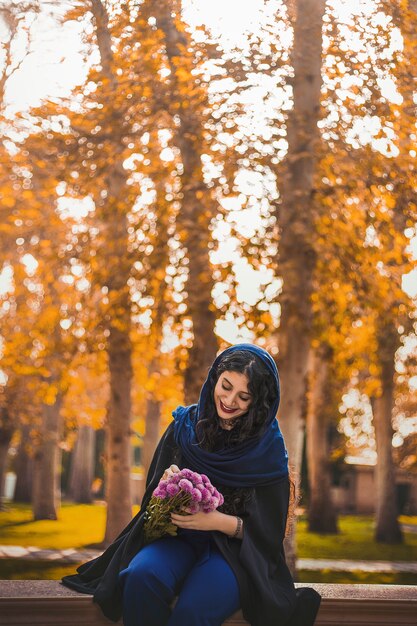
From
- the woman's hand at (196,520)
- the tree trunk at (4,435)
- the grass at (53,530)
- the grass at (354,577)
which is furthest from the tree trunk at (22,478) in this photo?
the woman's hand at (196,520)

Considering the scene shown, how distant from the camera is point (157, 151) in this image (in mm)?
8719

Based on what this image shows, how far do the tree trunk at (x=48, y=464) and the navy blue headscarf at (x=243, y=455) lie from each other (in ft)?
36.5

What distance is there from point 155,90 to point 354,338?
16.6ft

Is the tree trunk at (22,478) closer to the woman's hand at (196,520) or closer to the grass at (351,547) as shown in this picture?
the grass at (351,547)

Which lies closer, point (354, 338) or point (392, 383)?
point (354, 338)

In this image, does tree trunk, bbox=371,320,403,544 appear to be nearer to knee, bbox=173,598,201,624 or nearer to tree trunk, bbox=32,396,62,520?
tree trunk, bbox=32,396,62,520

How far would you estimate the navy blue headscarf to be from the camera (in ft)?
10.4

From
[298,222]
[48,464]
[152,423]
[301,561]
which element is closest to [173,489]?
[298,222]

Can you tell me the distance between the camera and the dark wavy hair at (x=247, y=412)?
3260 mm

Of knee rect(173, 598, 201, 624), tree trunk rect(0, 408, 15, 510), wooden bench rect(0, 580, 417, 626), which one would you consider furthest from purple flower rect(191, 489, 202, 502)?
tree trunk rect(0, 408, 15, 510)

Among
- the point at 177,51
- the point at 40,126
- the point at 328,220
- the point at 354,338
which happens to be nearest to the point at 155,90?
the point at 177,51

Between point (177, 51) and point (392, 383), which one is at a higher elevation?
point (177, 51)

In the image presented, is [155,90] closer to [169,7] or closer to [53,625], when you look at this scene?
[169,7]

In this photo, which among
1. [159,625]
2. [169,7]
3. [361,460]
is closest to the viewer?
[159,625]
